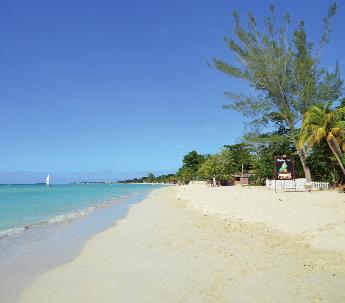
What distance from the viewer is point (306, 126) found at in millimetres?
30281

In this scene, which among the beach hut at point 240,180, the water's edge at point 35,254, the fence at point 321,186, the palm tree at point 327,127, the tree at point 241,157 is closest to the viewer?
the water's edge at point 35,254

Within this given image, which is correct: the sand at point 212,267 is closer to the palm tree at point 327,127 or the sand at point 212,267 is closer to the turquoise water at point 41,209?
the turquoise water at point 41,209

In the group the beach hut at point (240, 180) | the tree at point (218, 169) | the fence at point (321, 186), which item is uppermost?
the tree at point (218, 169)

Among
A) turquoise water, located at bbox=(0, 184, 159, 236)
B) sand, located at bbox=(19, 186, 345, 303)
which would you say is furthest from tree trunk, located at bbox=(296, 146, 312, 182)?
sand, located at bbox=(19, 186, 345, 303)

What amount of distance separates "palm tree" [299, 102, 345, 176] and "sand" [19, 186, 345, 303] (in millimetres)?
17245

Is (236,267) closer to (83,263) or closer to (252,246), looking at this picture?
(252,246)

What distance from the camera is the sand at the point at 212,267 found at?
6.02 meters

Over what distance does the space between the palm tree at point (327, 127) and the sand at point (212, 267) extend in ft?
56.6

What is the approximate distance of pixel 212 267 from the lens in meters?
7.70

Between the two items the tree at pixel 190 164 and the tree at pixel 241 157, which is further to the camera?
the tree at pixel 190 164

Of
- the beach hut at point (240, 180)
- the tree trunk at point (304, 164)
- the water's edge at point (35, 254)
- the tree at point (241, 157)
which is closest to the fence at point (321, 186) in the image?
the tree trunk at point (304, 164)

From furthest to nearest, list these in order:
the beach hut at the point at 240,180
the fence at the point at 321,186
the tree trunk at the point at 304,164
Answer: the beach hut at the point at 240,180, the tree trunk at the point at 304,164, the fence at the point at 321,186

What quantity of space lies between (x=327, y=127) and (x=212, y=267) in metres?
25.0

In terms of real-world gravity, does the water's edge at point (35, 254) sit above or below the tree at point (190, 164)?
below
